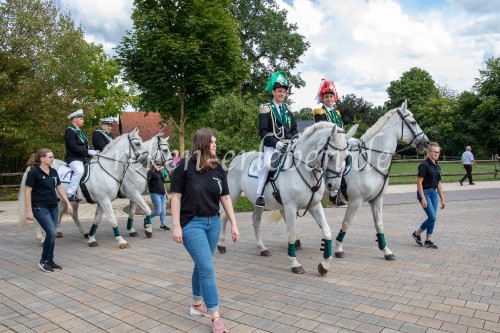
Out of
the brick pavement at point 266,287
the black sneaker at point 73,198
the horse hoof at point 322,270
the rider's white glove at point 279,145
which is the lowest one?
the brick pavement at point 266,287

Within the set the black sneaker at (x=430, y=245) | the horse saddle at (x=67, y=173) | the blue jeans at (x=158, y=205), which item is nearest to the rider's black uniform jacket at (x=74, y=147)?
the horse saddle at (x=67, y=173)

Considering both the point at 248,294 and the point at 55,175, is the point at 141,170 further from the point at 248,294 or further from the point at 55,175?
the point at 248,294

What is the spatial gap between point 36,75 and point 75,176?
41.1 ft

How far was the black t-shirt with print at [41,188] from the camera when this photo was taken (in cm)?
655

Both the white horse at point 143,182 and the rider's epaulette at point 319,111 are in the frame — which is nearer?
the rider's epaulette at point 319,111

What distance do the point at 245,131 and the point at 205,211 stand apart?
25075 mm

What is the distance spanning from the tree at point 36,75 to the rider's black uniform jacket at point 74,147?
967cm

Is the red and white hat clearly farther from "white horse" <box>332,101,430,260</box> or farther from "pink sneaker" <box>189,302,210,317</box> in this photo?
"pink sneaker" <box>189,302,210,317</box>

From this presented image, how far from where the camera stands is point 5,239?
9453mm

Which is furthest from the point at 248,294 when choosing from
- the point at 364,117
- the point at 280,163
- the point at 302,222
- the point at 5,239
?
the point at 364,117

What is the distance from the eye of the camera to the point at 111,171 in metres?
8.62

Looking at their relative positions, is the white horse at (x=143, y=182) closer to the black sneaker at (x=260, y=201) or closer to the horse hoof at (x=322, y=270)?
the black sneaker at (x=260, y=201)

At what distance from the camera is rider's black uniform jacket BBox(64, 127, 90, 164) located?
873 centimetres

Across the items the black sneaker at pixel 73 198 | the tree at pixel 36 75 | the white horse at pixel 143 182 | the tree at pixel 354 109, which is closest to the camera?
the black sneaker at pixel 73 198
